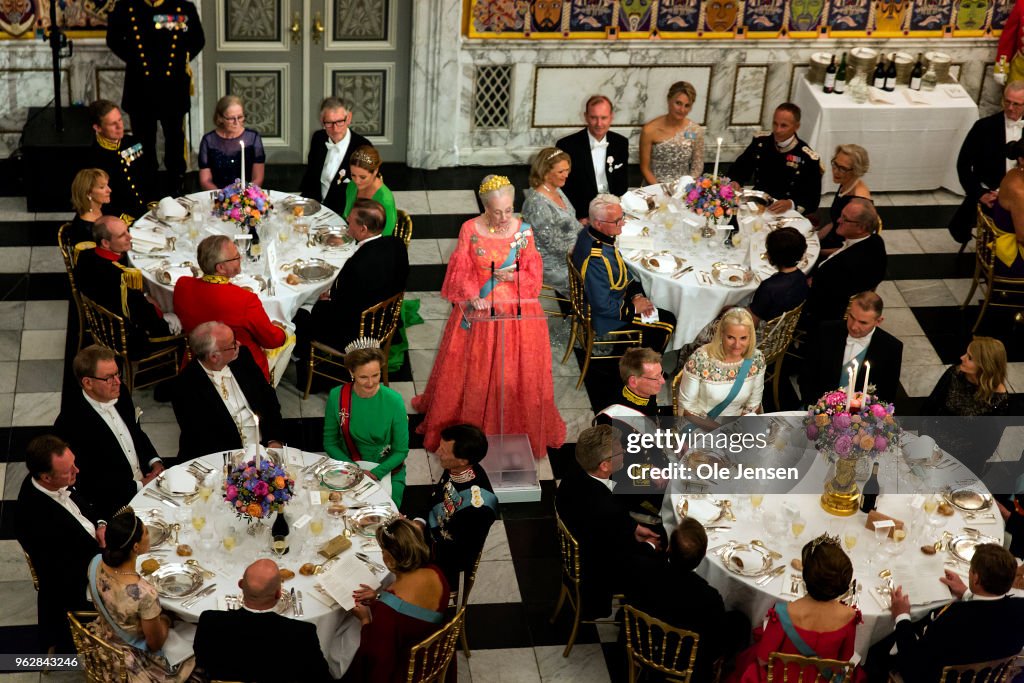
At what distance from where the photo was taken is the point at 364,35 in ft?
34.6

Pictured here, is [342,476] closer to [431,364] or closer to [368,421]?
[368,421]

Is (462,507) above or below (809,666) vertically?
above

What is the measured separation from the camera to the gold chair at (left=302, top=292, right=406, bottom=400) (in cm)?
751

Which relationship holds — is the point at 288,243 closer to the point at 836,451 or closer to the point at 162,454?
the point at 162,454

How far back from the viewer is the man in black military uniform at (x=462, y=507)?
5578 millimetres

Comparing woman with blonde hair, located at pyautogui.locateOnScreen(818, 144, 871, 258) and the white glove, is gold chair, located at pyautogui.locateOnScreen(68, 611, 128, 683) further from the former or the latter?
woman with blonde hair, located at pyautogui.locateOnScreen(818, 144, 871, 258)

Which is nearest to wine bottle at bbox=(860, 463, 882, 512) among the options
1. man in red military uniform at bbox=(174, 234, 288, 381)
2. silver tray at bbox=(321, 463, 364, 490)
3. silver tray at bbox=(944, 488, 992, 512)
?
silver tray at bbox=(944, 488, 992, 512)

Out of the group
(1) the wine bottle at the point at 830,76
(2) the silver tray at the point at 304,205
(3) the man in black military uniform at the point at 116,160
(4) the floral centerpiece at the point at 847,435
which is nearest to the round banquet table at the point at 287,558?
(4) the floral centerpiece at the point at 847,435

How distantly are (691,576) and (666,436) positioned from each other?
4.99 ft

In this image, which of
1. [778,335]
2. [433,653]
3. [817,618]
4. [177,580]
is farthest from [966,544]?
[177,580]

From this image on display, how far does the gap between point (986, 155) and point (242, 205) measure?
5.81 metres

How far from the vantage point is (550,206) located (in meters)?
8.05

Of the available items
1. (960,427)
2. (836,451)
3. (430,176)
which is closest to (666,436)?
(836,451)

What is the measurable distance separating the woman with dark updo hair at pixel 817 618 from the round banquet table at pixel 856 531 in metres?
0.31
